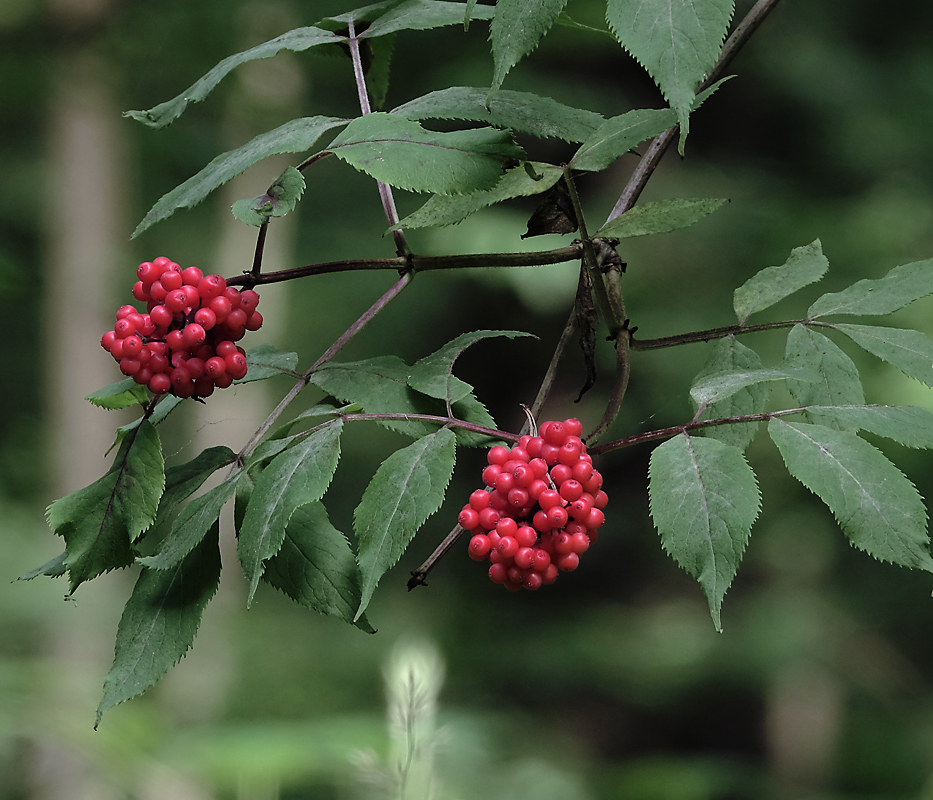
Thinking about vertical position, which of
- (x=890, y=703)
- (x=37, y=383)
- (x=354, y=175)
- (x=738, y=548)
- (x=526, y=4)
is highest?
(x=526, y=4)

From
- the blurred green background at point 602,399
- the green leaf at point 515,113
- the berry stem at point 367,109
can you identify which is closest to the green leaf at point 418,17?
the berry stem at point 367,109

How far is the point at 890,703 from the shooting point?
5.85 meters

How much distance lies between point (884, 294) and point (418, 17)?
64 centimetres

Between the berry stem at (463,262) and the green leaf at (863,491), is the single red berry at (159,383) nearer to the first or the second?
the berry stem at (463,262)

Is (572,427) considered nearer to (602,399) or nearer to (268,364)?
(268,364)

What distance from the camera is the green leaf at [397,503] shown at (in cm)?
72

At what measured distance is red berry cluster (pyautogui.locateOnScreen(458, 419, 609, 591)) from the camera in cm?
78

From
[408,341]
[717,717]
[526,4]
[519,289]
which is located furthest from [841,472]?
[408,341]

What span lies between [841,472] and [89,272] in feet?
19.4

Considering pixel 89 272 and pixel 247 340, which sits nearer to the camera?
pixel 89 272

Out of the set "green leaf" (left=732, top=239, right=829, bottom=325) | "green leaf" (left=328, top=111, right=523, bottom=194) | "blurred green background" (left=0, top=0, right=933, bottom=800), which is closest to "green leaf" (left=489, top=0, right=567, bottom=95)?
"green leaf" (left=328, top=111, right=523, bottom=194)

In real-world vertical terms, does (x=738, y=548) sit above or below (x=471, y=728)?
above

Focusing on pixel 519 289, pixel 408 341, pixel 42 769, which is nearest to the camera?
pixel 42 769

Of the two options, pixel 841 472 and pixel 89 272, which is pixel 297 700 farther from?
pixel 841 472
